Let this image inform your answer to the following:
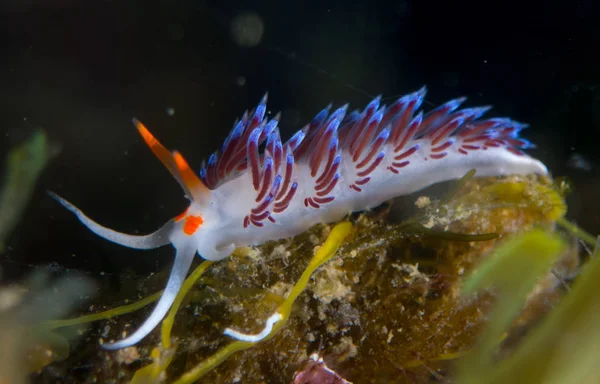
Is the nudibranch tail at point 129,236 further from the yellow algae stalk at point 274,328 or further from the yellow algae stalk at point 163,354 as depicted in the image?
the yellow algae stalk at point 274,328

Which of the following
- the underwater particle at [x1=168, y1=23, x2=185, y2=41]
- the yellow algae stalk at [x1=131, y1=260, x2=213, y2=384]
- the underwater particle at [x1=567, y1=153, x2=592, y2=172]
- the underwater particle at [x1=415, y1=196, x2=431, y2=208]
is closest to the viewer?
the yellow algae stalk at [x1=131, y1=260, x2=213, y2=384]

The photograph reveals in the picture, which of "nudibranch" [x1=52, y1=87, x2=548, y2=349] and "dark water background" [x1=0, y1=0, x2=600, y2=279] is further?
"dark water background" [x1=0, y1=0, x2=600, y2=279]

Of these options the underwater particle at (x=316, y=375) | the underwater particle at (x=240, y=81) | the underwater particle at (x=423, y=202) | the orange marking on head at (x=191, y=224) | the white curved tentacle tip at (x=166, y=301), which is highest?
the underwater particle at (x=423, y=202)

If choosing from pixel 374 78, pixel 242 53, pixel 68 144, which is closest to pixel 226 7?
pixel 242 53

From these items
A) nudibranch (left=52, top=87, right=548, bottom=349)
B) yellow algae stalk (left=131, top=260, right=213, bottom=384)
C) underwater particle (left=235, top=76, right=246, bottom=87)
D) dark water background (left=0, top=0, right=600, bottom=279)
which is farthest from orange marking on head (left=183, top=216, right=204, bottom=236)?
underwater particle (left=235, top=76, right=246, bottom=87)

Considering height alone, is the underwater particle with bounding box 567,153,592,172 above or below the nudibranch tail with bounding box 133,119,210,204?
below

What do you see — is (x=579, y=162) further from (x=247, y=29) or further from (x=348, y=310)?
(x=247, y=29)

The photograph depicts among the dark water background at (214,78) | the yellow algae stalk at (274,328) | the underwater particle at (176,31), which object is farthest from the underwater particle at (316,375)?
the underwater particle at (176,31)

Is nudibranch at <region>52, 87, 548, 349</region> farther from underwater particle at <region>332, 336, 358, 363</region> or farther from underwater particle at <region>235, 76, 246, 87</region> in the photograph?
underwater particle at <region>235, 76, 246, 87</region>
